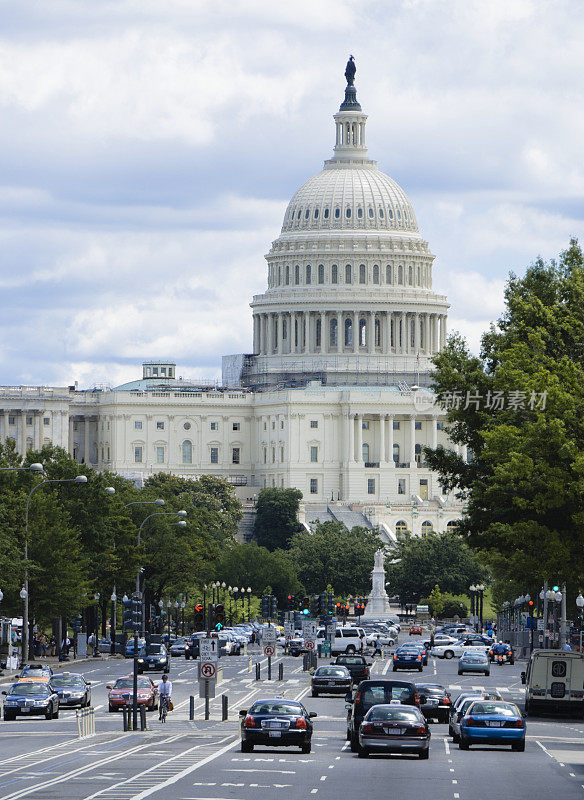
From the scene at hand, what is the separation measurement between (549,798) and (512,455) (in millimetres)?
32011

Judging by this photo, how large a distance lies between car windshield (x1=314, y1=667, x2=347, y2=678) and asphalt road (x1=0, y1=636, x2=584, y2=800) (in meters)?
10.2

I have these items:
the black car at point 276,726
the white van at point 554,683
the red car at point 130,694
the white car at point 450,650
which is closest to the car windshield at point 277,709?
the black car at point 276,726

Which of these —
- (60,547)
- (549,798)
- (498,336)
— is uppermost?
(498,336)

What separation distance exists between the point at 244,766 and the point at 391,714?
505cm

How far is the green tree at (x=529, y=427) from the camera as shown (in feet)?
252

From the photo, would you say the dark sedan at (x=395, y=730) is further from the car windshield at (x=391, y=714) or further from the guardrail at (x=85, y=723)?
the guardrail at (x=85, y=723)

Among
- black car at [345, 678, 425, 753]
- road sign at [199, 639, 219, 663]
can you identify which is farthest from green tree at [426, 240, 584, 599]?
black car at [345, 678, 425, 753]

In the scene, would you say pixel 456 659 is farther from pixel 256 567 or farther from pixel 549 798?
pixel 549 798

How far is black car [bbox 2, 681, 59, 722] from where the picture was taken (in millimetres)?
72250

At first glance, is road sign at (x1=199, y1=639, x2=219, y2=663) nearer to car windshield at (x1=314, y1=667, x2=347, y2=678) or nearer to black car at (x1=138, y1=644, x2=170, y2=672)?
car windshield at (x1=314, y1=667, x2=347, y2=678)

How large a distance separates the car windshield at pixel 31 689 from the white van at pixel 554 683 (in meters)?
16.7

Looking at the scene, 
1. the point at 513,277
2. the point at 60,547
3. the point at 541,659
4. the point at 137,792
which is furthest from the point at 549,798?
the point at 60,547

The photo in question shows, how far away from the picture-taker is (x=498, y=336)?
93.2 metres

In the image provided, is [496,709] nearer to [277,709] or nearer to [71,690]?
[277,709]
